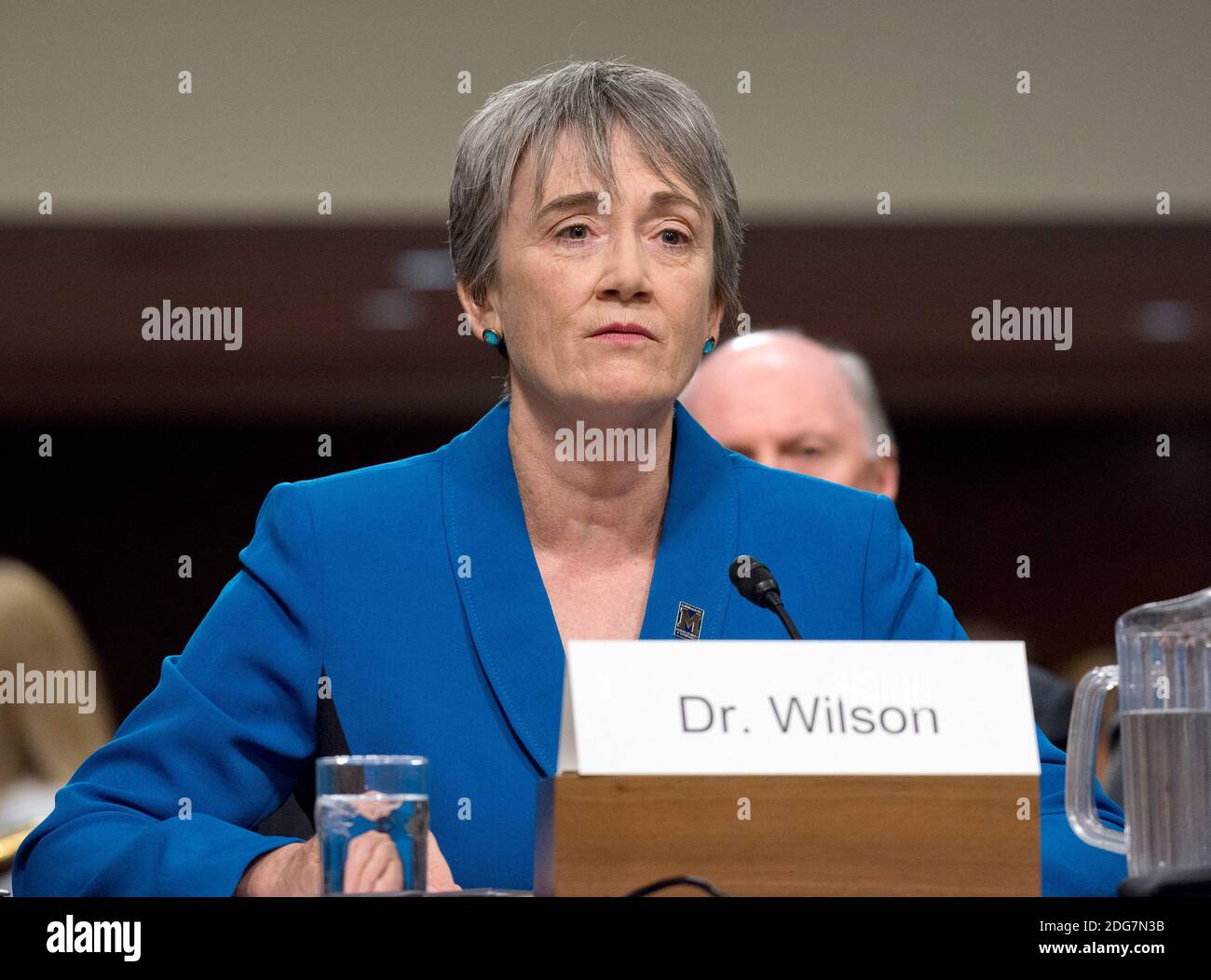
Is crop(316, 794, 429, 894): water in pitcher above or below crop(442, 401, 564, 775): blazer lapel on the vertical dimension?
below

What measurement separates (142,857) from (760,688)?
0.55 metres

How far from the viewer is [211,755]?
1607 millimetres

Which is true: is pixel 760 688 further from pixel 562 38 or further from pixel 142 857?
pixel 562 38

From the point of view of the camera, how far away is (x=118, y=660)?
14.2 feet

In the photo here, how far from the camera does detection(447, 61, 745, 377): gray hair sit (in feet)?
5.95

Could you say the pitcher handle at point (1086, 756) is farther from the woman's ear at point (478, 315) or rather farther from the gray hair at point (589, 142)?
the woman's ear at point (478, 315)

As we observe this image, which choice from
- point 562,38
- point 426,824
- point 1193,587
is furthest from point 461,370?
point 426,824

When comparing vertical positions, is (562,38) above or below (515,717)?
above

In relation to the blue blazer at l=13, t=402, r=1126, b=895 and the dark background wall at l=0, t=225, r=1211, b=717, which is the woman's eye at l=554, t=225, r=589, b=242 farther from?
the dark background wall at l=0, t=225, r=1211, b=717

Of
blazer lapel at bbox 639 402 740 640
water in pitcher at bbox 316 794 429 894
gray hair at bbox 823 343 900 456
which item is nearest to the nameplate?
water in pitcher at bbox 316 794 429 894

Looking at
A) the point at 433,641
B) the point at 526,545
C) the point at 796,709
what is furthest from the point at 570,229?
the point at 796,709

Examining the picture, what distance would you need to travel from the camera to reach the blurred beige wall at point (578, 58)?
3.99 m

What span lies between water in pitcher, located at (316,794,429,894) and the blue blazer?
0.18m

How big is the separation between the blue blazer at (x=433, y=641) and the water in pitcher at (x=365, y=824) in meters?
0.18
